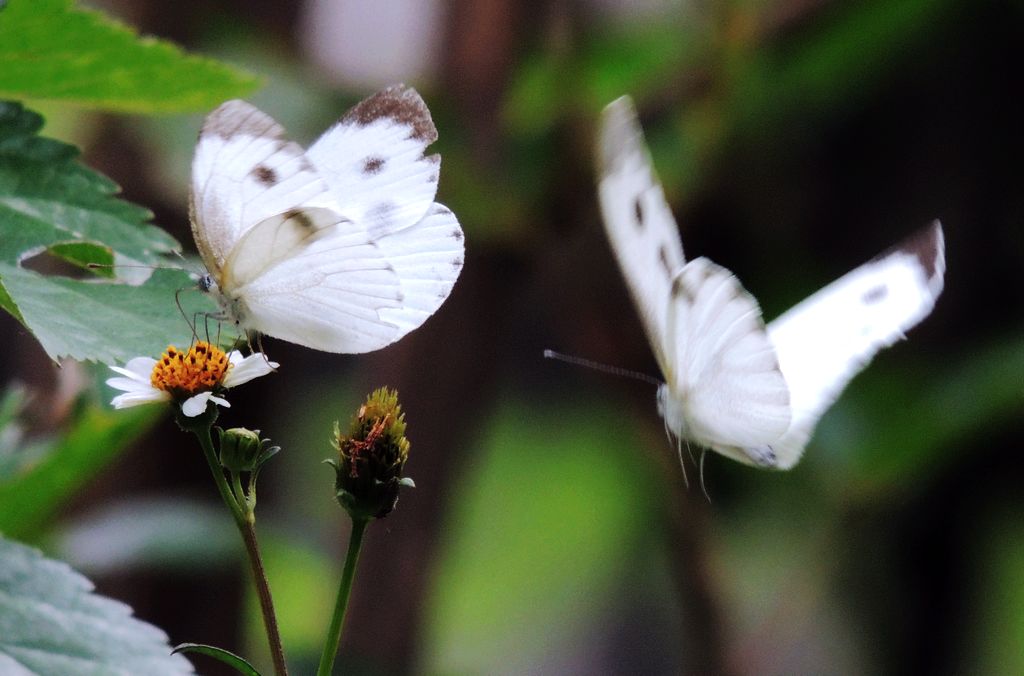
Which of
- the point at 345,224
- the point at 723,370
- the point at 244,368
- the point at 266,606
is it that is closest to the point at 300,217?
the point at 345,224

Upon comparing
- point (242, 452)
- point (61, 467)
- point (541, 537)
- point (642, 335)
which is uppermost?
point (541, 537)

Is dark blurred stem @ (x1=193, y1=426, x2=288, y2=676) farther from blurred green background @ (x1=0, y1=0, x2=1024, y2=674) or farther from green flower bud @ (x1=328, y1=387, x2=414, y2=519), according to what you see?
blurred green background @ (x1=0, y1=0, x2=1024, y2=674)

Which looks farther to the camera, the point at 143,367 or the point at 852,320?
the point at 852,320

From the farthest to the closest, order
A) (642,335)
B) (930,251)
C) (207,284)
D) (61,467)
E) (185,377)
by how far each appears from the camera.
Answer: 1. (642,335)
2. (930,251)
3. (61,467)
4. (207,284)
5. (185,377)

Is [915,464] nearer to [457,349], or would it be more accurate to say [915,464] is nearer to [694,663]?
[694,663]

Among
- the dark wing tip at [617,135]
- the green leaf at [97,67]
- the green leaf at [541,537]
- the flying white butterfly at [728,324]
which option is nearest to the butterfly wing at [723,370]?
the flying white butterfly at [728,324]

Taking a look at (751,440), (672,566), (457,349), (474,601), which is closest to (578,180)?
(457,349)

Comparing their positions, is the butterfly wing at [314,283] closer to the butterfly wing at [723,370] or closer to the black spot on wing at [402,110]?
the black spot on wing at [402,110]

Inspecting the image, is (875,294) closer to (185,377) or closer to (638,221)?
(638,221)
